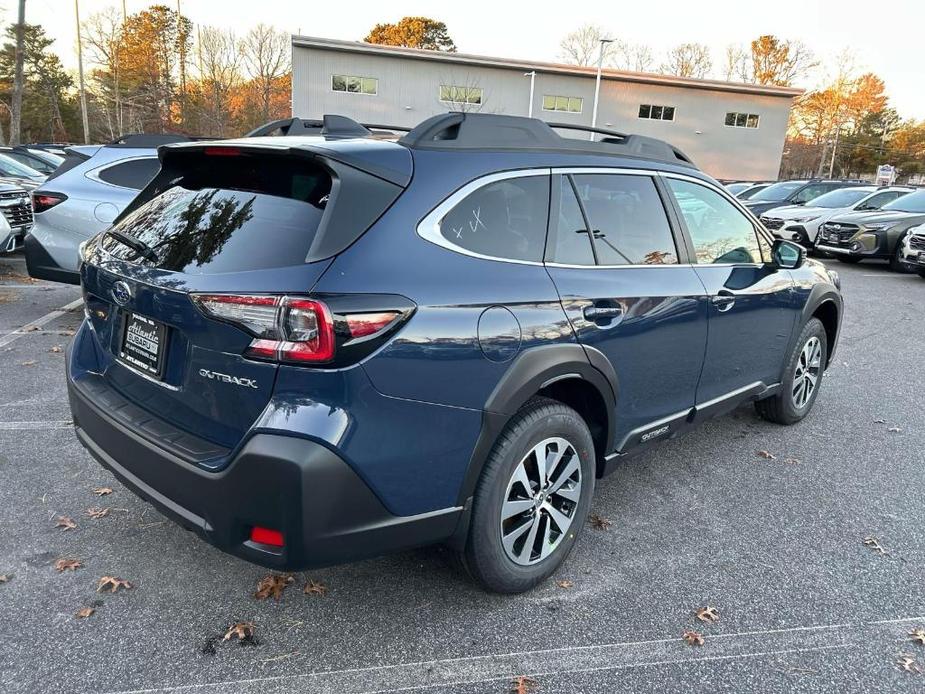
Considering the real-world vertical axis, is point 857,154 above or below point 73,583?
above

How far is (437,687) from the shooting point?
2.26 metres

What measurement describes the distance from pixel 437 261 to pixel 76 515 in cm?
229

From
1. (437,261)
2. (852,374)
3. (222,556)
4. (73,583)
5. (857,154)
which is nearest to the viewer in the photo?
(437,261)

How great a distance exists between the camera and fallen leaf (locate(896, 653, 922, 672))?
2.42 meters

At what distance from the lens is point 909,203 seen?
13852 mm

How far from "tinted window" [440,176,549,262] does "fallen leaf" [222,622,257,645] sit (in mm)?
1605

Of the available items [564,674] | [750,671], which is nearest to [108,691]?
[564,674]

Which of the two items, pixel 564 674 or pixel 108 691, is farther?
pixel 564 674

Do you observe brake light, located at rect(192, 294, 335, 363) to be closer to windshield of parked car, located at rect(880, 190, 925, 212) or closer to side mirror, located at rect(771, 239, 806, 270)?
side mirror, located at rect(771, 239, 806, 270)

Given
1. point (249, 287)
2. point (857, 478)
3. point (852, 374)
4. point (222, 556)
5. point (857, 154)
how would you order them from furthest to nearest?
1. point (857, 154)
2. point (852, 374)
3. point (857, 478)
4. point (222, 556)
5. point (249, 287)

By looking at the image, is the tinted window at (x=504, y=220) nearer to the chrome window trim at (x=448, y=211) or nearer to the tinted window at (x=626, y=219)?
the chrome window trim at (x=448, y=211)

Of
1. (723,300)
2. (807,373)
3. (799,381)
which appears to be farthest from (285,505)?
(807,373)

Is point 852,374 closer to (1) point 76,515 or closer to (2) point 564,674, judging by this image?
(2) point 564,674

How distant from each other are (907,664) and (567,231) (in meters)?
2.06
